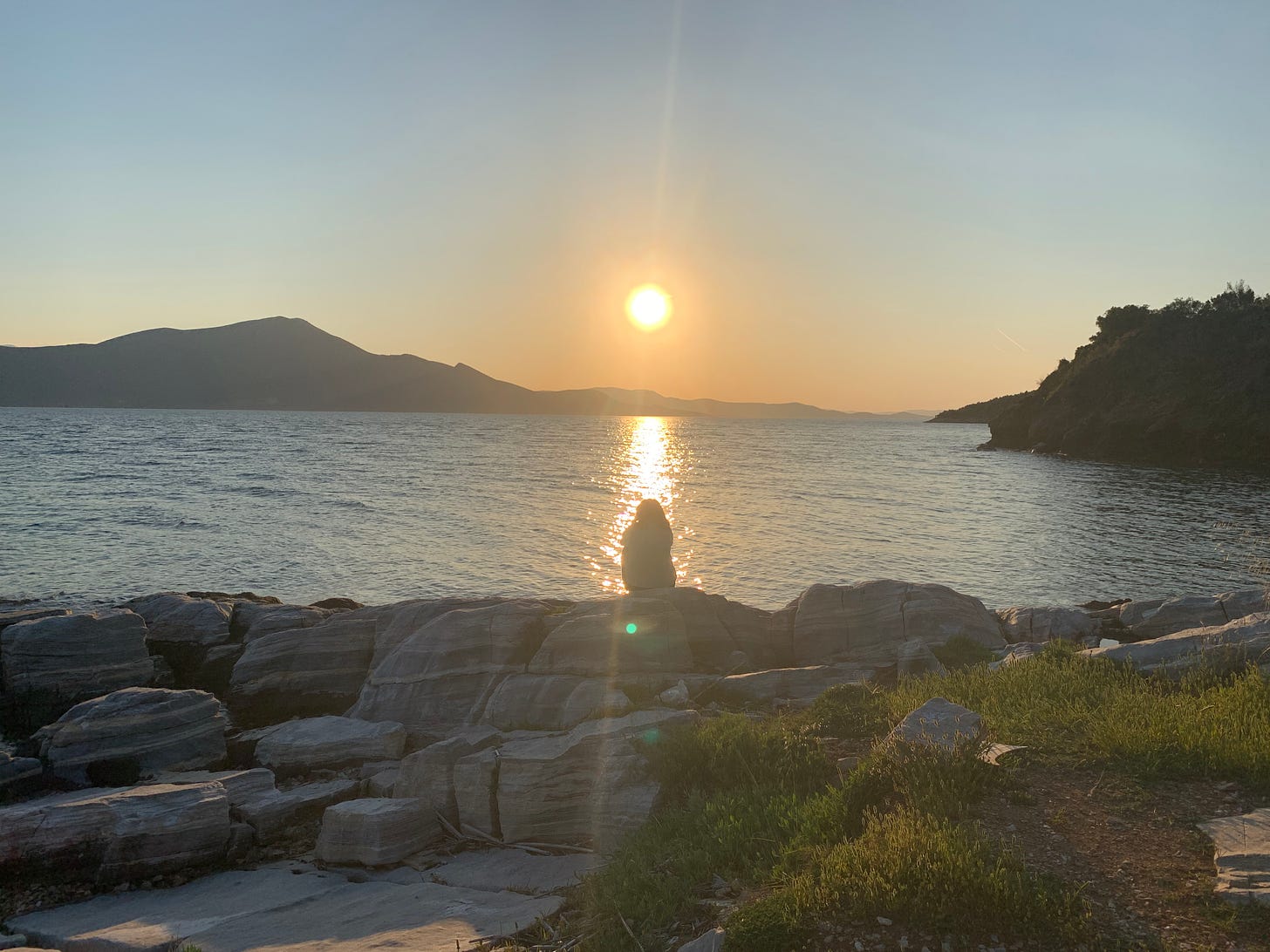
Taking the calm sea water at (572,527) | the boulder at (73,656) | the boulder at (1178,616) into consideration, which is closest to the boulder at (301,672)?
the boulder at (73,656)

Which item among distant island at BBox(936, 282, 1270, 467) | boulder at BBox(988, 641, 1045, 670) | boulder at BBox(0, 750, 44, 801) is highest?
distant island at BBox(936, 282, 1270, 467)

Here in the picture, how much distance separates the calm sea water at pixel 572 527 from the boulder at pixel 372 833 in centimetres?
1630

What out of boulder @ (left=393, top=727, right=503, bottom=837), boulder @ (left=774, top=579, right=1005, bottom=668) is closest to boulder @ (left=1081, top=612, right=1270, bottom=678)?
boulder @ (left=774, top=579, right=1005, bottom=668)

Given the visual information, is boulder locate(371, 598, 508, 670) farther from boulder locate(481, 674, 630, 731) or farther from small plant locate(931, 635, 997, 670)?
small plant locate(931, 635, 997, 670)

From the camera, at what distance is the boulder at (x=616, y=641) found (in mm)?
15570

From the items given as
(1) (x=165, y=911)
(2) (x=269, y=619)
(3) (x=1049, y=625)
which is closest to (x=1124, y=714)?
(3) (x=1049, y=625)

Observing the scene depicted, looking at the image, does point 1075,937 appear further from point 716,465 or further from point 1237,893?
point 716,465

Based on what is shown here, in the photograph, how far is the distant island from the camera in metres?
84.7

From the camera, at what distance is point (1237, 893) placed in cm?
630

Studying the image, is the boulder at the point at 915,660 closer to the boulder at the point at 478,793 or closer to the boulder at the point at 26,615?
the boulder at the point at 478,793

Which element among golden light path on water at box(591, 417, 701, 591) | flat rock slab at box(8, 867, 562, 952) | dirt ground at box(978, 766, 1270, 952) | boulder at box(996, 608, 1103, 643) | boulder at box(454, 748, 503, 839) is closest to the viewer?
dirt ground at box(978, 766, 1270, 952)

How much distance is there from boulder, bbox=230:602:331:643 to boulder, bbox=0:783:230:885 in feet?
26.6

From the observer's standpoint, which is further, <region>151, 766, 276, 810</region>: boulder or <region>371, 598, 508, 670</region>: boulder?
<region>371, 598, 508, 670</region>: boulder

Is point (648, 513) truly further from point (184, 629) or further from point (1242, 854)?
point (1242, 854)
